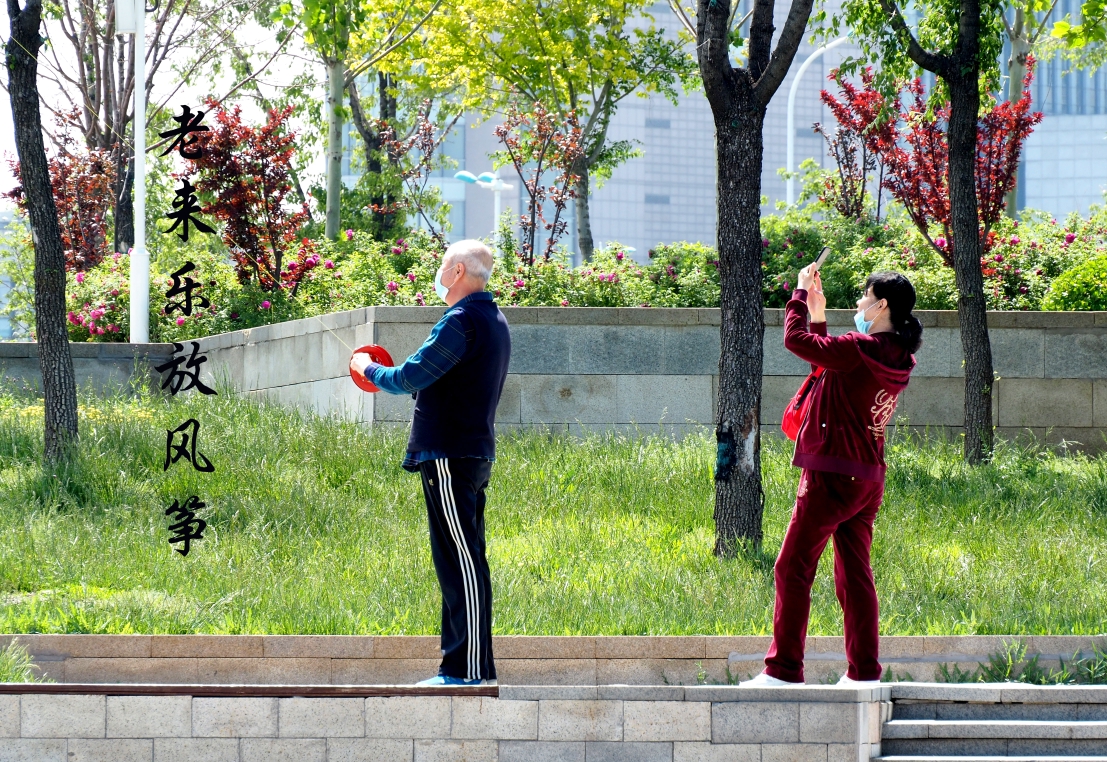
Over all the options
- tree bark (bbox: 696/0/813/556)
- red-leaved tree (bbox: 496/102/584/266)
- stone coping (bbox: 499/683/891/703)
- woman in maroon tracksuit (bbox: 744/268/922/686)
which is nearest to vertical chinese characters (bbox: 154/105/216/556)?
tree bark (bbox: 696/0/813/556)

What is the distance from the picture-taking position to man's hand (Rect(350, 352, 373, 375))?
16.8 ft

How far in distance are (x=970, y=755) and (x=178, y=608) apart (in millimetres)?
3904

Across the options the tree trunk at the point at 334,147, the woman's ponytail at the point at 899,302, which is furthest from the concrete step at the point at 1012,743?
the tree trunk at the point at 334,147

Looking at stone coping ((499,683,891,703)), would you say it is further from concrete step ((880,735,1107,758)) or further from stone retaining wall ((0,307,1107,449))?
stone retaining wall ((0,307,1107,449))

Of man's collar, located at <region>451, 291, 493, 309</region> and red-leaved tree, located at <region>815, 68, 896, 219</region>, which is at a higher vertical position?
red-leaved tree, located at <region>815, 68, 896, 219</region>

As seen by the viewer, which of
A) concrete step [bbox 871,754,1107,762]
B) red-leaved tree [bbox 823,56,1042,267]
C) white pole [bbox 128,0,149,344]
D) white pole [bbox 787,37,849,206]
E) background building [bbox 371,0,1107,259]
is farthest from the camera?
background building [bbox 371,0,1107,259]

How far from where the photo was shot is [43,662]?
6.07m

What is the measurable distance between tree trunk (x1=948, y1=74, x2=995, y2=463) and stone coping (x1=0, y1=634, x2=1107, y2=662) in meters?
4.35

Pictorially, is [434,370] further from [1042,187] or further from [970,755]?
[1042,187]

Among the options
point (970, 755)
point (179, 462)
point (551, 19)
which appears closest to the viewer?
point (970, 755)

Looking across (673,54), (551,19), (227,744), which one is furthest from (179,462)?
(673,54)

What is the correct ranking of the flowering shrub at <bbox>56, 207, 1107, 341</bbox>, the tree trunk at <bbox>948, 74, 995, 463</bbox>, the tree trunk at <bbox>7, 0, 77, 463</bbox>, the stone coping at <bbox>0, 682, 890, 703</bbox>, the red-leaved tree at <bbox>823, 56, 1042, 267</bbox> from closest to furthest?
the stone coping at <bbox>0, 682, 890, 703</bbox> < the tree trunk at <bbox>7, 0, 77, 463</bbox> < the tree trunk at <bbox>948, 74, 995, 463</bbox> < the flowering shrub at <bbox>56, 207, 1107, 341</bbox> < the red-leaved tree at <bbox>823, 56, 1042, 267</bbox>

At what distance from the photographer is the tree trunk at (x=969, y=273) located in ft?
33.8

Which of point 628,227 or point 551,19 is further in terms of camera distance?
point 628,227
